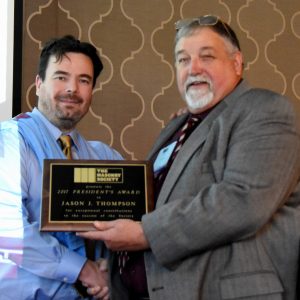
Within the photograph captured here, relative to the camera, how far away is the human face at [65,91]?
1.65 metres

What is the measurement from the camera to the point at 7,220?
1.45m

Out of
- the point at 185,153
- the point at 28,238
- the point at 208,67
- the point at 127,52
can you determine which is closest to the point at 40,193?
the point at 28,238

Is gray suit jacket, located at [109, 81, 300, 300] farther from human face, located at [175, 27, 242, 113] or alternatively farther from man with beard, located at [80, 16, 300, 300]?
human face, located at [175, 27, 242, 113]

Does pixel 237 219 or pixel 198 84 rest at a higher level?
pixel 198 84

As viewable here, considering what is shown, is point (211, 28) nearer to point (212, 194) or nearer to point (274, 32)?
point (212, 194)

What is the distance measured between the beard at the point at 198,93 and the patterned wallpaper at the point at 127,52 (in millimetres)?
746

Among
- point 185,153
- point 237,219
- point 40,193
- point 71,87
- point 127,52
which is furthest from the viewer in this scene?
point 127,52

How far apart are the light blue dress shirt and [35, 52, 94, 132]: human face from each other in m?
0.12

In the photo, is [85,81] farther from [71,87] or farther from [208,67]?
[208,67]

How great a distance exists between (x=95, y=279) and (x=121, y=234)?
28cm

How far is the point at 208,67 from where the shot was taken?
1.40 meters

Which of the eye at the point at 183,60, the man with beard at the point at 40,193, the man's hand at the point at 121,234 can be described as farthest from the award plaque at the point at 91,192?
the eye at the point at 183,60

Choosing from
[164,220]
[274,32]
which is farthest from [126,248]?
[274,32]

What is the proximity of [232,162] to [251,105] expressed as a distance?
153 millimetres
